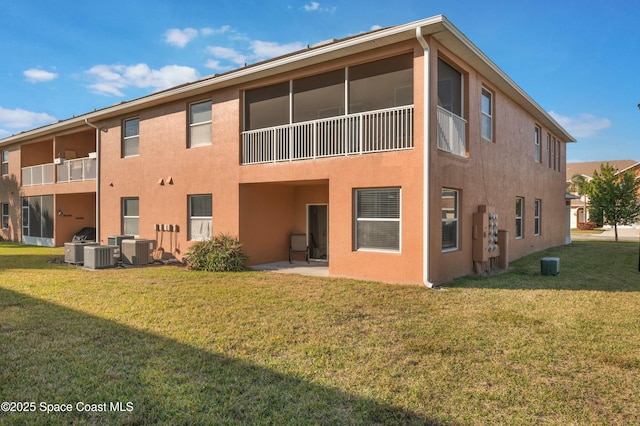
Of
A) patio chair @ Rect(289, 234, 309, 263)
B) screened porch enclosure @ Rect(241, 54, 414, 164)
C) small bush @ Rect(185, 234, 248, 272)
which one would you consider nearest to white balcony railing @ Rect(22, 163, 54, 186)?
small bush @ Rect(185, 234, 248, 272)

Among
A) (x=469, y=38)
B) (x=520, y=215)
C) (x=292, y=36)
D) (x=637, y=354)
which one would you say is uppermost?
(x=292, y=36)

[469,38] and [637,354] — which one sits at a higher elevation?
[469,38]

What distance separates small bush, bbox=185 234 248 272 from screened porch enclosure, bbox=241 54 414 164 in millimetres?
2579

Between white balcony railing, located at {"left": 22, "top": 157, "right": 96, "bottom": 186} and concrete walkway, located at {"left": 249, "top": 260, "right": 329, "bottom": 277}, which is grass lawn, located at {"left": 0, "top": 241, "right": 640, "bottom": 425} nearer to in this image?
concrete walkway, located at {"left": 249, "top": 260, "right": 329, "bottom": 277}

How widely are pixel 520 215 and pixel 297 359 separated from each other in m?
13.8

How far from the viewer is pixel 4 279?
32.6ft

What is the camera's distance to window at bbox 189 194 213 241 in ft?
43.9

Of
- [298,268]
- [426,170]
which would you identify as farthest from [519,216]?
[298,268]

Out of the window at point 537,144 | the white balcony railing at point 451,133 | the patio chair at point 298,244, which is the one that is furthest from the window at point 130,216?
the window at point 537,144

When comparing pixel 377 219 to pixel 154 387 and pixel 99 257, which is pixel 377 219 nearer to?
pixel 154 387

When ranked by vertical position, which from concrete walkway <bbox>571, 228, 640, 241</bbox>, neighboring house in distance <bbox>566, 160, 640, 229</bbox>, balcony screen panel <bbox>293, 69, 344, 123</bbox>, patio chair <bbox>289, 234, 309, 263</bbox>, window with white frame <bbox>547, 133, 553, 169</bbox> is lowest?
concrete walkway <bbox>571, 228, 640, 241</bbox>

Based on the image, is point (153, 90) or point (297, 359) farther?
point (153, 90)

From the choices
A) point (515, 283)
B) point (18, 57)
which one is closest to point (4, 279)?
point (515, 283)

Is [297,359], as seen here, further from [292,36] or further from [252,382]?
[292,36]
